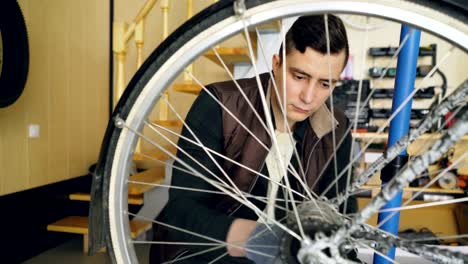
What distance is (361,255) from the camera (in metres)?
1.01

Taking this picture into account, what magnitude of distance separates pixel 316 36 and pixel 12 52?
1335 millimetres

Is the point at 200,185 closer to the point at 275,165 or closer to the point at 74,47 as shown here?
the point at 275,165

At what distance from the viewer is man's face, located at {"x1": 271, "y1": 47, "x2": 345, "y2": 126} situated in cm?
79

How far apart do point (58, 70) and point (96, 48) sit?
16.4 inches

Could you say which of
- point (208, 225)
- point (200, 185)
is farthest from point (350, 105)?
point (208, 225)

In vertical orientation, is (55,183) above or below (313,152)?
below

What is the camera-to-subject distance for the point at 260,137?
0.88 m

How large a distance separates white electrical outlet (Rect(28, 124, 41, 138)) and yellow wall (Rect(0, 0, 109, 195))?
0.02m

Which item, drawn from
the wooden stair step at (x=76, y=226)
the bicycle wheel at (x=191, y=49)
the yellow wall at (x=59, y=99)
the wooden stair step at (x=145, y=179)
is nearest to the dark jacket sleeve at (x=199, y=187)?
the bicycle wheel at (x=191, y=49)

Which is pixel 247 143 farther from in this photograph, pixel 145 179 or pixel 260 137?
pixel 145 179

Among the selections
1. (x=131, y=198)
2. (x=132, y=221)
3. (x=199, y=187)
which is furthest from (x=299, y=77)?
(x=132, y=221)

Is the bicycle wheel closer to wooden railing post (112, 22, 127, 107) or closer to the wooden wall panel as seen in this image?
wooden railing post (112, 22, 127, 107)

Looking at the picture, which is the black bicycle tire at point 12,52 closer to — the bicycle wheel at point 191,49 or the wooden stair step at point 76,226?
the wooden stair step at point 76,226

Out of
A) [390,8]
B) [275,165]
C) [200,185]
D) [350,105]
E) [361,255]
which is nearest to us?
[390,8]
